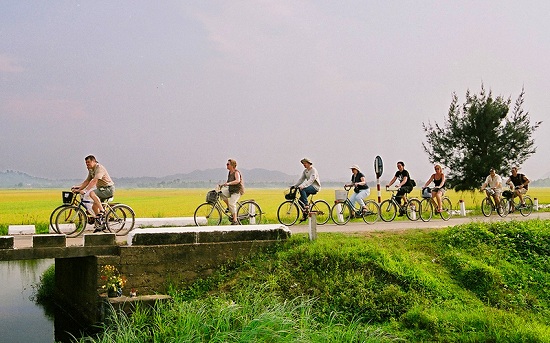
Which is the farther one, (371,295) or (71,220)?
(71,220)

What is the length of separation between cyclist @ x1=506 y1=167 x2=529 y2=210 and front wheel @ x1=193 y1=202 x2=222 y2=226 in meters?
12.8

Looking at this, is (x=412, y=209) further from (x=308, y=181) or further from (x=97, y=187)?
(x=97, y=187)

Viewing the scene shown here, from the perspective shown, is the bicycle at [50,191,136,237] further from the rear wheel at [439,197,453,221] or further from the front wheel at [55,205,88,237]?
the rear wheel at [439,197,453,221]

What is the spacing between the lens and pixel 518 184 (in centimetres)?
2445

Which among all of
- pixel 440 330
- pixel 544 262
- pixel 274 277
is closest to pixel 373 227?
pixel 544 262

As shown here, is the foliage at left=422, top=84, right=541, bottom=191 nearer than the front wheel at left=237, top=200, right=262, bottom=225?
No

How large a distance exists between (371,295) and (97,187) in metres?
7.22

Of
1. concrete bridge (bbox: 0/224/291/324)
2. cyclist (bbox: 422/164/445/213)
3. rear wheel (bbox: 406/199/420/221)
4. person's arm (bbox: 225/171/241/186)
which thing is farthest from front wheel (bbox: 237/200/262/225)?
cyclist (bbox: 422/164/445/213)

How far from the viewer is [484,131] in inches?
1340

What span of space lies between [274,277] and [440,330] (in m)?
3.52

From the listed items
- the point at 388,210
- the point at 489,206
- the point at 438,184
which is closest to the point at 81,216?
the point at 388,210

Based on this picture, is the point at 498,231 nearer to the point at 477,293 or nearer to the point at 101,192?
the point at 477,293

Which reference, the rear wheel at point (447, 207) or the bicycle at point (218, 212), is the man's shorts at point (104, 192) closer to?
the bicycle at point (218, 212)

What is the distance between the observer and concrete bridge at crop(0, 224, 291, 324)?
13.3 m
